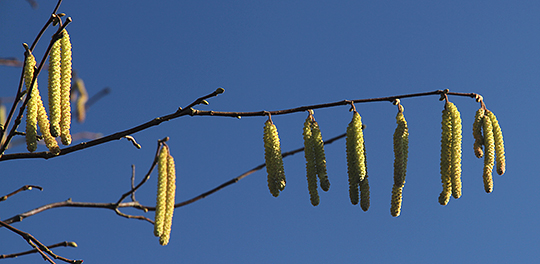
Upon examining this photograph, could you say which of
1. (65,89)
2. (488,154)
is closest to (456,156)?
(488,154)

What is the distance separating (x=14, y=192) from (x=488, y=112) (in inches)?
109

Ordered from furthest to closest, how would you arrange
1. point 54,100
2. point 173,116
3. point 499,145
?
point 499,145
point 173,116
point 54,100

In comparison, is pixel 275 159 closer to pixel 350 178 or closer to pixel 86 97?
pixel 350 178

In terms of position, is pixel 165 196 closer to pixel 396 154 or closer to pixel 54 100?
pixel 54 100

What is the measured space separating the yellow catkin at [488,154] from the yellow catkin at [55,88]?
7.17 ft

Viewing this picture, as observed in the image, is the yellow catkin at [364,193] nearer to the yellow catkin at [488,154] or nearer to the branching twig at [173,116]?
the branching twig at [173,116]

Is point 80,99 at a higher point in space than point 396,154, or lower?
higher

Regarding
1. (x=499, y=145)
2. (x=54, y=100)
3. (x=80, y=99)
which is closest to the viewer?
(x=54, y=100)

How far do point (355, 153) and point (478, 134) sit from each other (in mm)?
748

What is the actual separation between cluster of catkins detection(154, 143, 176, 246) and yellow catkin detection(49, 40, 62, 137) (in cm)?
51

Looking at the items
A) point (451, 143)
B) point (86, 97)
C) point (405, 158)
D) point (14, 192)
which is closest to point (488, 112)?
point (451, 143)

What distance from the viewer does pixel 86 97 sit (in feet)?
15.3

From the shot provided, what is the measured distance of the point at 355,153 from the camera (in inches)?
105

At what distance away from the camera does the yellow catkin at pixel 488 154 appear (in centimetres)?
281
